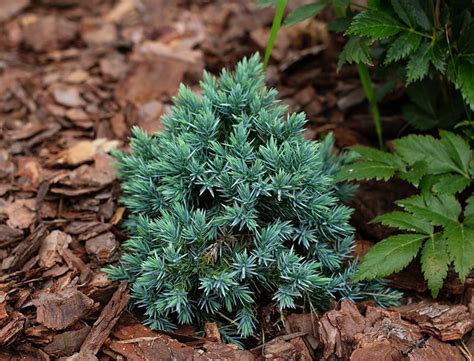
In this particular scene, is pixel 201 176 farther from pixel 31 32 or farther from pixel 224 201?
pixel 31 32

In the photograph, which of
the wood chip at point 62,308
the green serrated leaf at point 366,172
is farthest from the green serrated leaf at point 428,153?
the wood chip at point 62,308

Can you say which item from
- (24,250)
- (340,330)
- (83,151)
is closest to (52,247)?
(24,250)

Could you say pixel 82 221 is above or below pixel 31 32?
below

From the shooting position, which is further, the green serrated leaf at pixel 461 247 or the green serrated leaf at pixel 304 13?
the green serrated leaf at pixel 304 13

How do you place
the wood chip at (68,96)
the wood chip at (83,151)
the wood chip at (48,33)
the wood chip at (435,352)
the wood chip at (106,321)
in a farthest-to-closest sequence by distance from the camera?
1. the wood chip at (48,33)
2. the wood chip at (68,96)
3. the wood chip at (83,151)
4. the wood chip at (106,321)
5. the wood chip at (435,352)

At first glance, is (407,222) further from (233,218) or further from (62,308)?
(62,308)

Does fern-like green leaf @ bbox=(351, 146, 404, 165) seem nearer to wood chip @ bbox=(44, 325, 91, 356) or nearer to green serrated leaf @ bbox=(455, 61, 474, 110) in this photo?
green serrated leaf @ bbox=(455, 61, 474, 110)

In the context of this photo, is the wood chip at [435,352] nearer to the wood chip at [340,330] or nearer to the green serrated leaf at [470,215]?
the wood chip at [340,330]

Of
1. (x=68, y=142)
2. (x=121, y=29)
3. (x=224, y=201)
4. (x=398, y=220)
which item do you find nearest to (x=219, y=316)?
(x=224, y=201)
